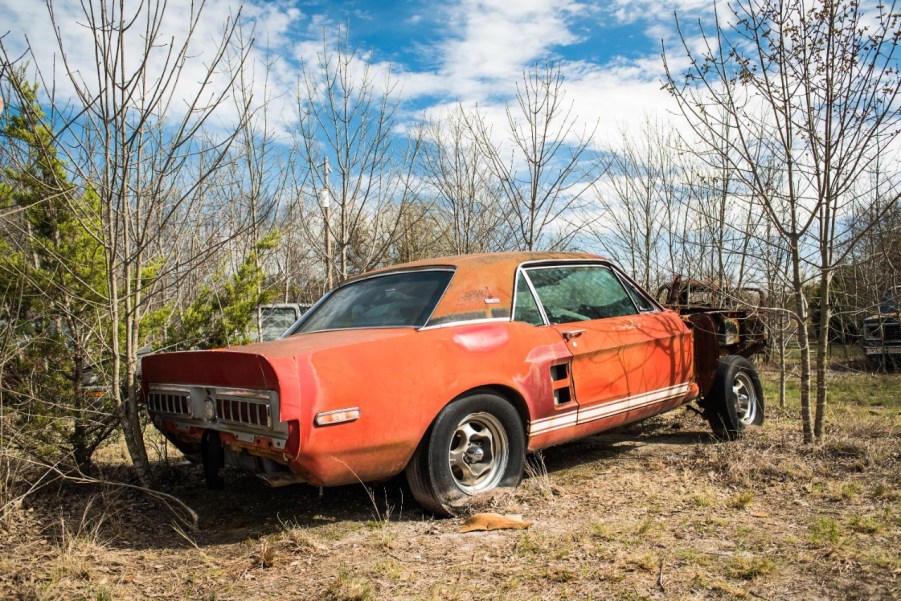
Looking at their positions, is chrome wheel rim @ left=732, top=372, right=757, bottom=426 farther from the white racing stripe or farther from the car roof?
the car roof

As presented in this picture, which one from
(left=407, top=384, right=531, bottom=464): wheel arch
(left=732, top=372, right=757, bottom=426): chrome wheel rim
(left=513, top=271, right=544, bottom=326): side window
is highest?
(left=513, top=271, right=544, bottom=326): side window

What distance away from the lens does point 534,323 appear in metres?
4.34

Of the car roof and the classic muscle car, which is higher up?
the car roof

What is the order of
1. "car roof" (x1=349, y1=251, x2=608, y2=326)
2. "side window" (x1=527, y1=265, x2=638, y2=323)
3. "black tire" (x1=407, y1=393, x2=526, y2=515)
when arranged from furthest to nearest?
"side window" (x1=527, y1=265, x2=638, y2=323), "car roof" (x1=349, y1=251, x2=608, y2=326), "black tire" (x1=407, y1=393, x2=526, y2=515)

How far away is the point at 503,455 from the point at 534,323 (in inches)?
34.4

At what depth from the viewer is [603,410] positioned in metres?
4.51

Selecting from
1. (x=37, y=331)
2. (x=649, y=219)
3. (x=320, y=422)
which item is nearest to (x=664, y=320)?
(x=320, y=422)

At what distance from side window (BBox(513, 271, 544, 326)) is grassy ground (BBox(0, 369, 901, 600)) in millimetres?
1005

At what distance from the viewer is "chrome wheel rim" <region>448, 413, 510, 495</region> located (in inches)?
151

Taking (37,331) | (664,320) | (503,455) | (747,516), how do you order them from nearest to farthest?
(747,516)
(503,455)
(37,331)
(664,320)

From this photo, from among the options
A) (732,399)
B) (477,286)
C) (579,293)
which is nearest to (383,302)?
(477,286)

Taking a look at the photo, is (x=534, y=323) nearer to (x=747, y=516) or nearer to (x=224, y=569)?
(x=747, y=516)

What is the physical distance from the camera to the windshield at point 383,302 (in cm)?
404

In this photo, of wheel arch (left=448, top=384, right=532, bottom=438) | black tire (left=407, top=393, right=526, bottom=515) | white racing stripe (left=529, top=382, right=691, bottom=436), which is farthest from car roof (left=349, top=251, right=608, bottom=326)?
white racing stripe (left=529, top=382, right=691, bottom=436)
